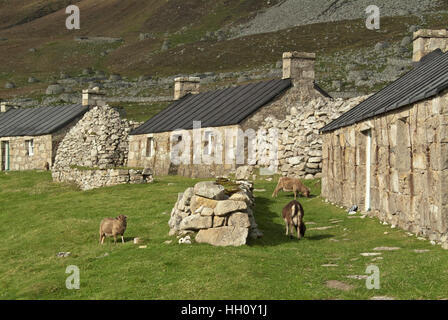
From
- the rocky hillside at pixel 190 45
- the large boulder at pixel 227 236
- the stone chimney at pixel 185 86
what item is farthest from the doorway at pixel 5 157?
the large boulder at pixel 227 236

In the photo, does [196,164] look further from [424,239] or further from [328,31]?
[328,31]

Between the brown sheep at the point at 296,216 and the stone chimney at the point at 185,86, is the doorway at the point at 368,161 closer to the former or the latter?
the brown sheep at the point at 296,216

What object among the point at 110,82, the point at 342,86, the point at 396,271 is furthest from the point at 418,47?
the point at 110,82

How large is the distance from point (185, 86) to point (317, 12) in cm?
9552

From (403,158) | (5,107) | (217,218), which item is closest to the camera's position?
(217,218)

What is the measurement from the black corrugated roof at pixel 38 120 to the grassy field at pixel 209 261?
26.9m

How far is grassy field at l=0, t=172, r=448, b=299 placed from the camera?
1109 centimetres

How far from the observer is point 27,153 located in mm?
51500

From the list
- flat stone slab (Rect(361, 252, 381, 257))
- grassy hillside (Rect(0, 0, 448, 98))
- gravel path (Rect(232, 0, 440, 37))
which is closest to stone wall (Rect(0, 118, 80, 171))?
flat stone slab (Rect(361, 252, 381, 257))

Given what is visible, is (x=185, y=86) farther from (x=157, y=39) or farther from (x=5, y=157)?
(x=157, y=39)

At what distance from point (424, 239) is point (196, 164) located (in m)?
24.5

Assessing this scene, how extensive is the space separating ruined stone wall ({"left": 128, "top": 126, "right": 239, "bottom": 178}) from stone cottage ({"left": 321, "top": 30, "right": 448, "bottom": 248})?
11.9 meters

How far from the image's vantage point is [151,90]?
99.0m

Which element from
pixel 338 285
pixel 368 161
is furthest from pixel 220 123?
pixel 338 285
